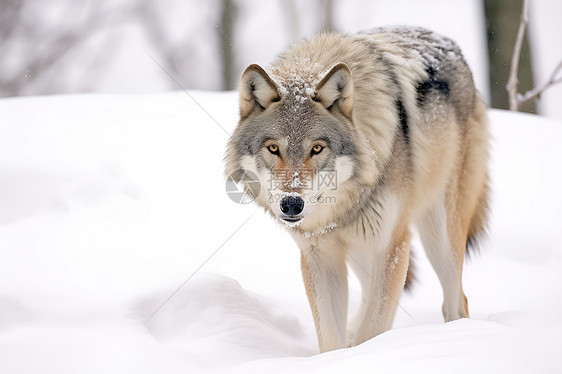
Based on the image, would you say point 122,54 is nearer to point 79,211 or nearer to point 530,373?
point 79,211

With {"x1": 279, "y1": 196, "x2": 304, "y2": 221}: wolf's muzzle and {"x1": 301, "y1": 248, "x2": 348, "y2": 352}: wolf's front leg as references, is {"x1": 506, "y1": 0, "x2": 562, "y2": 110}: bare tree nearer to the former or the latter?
{"x1": 301, "y1": 248, "x2": 348, "y2": 352}: wolf's front leg

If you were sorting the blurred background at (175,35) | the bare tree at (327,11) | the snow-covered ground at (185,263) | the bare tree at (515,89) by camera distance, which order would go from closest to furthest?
the snow-covered ground at (185,263)
the bare tree at (515,89)
the blurred background at (175,35)
the bare tree at (327,11)

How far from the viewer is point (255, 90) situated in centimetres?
309

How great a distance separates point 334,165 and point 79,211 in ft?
7.94

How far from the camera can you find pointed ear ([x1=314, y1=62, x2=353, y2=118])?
295 centimetres

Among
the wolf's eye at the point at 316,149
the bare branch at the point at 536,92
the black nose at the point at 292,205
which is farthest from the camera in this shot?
the bare branch at the point at 536,92

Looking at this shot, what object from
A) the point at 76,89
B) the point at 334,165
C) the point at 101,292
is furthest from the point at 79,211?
the point at 76,89

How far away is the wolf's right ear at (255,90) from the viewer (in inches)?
118

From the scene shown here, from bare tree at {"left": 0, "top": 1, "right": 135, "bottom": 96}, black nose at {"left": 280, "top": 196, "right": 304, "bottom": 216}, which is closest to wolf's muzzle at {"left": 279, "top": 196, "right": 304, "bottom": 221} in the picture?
black nose at {"left": 280, "top": 196, "right": 304, "bottom": 216}

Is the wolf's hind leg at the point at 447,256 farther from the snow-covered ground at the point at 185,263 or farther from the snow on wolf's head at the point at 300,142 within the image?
the snow on wolf's head at the point at 300,142

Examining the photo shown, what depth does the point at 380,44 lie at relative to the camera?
364 centimetres

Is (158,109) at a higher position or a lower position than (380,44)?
lower

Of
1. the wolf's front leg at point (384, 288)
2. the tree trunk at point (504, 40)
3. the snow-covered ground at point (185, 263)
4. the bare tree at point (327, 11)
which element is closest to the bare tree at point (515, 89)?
the tree trunk at point (504, 40)

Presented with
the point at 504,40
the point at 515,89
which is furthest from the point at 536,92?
the point at 504,40
